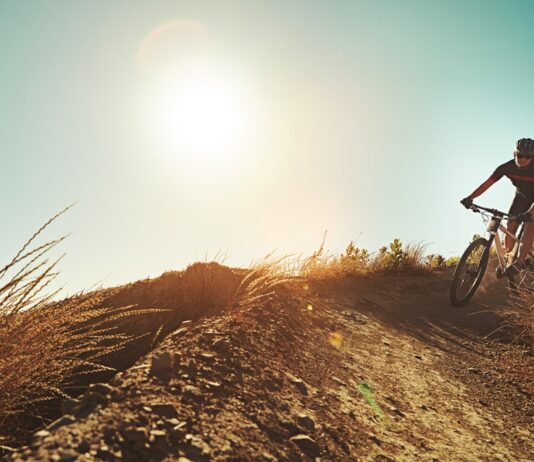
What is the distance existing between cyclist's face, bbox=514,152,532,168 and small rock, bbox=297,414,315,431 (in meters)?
5.71

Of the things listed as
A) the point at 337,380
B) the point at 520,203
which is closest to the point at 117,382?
the point at 337,380

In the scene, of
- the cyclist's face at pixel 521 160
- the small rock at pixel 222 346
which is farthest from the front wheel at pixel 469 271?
the small rock at pixel 222 346

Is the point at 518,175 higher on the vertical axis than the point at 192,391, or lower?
higher

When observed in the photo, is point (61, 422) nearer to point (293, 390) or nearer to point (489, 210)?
point (293, 390)

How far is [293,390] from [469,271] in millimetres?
4553

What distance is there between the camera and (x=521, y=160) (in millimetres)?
6148

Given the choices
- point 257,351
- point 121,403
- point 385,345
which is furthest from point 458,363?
point 121,403

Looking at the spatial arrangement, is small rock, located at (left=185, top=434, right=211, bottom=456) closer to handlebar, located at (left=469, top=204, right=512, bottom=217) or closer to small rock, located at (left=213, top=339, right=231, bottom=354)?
small rock, located at (left=213, top=339, right=231, bottom=354)

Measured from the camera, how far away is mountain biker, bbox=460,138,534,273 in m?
5.87

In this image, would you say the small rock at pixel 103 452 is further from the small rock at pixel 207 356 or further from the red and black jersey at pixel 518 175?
the red and black jersey at pixel 518 175

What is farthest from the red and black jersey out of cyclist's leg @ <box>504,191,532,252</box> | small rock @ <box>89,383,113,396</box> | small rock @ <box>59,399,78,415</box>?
small rock @ <box>59,399,78,415</box>

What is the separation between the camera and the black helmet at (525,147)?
6.00 meters

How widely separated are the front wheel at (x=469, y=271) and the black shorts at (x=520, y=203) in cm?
94

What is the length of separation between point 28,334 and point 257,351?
1.50 meters
